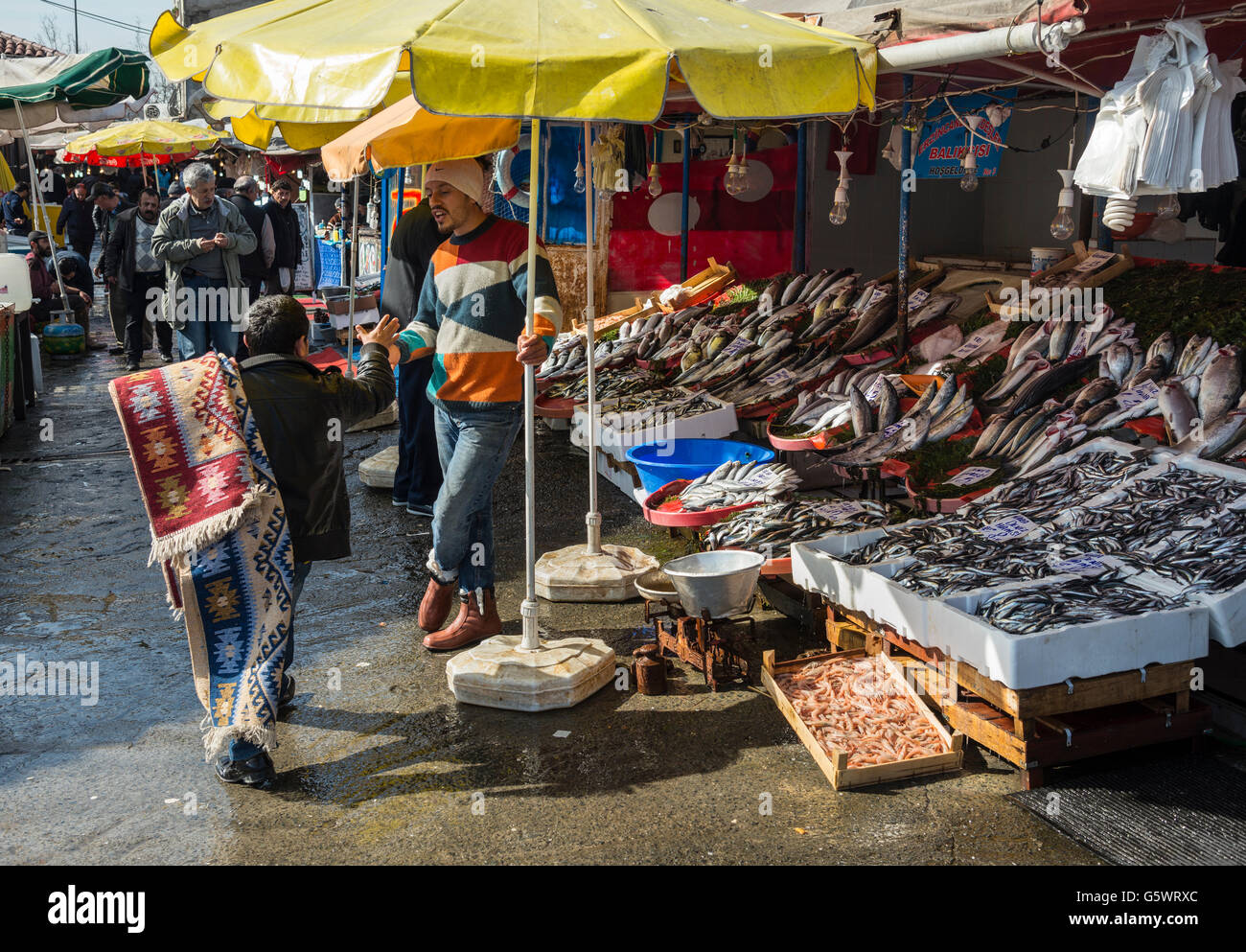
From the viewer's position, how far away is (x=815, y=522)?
230 inches

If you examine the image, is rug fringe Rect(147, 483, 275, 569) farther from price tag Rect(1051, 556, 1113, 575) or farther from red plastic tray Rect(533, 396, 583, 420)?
red plastic tray Rect(533, 396, 583, 420)

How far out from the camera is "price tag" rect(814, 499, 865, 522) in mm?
5926

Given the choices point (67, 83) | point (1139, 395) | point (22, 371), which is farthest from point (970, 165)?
point (67, 83)

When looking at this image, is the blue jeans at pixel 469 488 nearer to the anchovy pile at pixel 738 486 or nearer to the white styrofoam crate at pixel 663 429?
the anchovy pile at pixel 738 486

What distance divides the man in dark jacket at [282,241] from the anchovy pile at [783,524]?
924cm

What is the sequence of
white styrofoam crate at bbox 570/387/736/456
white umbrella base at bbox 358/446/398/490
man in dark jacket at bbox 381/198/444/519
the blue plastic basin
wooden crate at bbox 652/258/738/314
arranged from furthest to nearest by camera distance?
wooden crate at bbox 652/258/738/314 < white umbrella base at bbox 358/446/398/490 < white styrofoam crate at bbox 570/387/736/456 < the blue plastic basin < man in dark jacket at bbox 381/198/444/519

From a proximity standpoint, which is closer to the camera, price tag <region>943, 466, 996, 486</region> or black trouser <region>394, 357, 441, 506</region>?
price tag <region>943, 466, 996, 486</region>

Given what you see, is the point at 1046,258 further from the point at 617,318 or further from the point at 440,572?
the point at 440,572

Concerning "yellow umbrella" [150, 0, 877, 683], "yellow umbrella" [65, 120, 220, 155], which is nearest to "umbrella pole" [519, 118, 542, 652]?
"yellow umbrella" [150, 0, 877, 683]

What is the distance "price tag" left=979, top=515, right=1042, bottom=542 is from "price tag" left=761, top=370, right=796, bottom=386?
10.7ft

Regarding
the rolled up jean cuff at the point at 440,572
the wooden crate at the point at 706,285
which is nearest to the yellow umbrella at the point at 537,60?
the rolled up jean cuff at the point at 440,572

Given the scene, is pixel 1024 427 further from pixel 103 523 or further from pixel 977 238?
pixel 977 238
